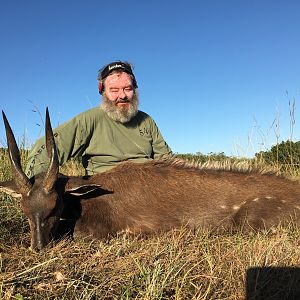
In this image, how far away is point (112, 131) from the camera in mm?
6086

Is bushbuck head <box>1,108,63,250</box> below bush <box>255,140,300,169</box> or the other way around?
below

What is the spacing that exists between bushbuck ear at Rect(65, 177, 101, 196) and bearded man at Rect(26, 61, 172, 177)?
97 cm

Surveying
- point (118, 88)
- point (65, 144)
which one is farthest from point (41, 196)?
point (118, 88)

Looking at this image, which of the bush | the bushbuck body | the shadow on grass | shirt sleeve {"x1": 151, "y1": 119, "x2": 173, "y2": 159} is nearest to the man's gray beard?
shirt sleeve {"x1": 151, "y1": 119, "x2": 173, "y2": 159}

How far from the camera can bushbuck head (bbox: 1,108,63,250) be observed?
3.92 meters

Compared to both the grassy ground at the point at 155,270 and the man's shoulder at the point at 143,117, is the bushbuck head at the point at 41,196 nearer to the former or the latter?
the grassy ground at the point at 155,270

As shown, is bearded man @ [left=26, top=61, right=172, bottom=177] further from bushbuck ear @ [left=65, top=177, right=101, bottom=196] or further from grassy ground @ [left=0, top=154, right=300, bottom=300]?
grassy ground @ [left=0, top=154, right=300, bottom=300]

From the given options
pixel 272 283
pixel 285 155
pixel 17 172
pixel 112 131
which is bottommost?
pixel 272 283

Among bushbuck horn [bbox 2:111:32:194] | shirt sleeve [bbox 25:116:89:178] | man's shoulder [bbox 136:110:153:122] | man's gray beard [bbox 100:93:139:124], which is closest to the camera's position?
bushbuck horn [bbox 2:111:32:194]

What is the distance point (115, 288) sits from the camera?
101 inches

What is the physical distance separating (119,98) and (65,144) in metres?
1.20

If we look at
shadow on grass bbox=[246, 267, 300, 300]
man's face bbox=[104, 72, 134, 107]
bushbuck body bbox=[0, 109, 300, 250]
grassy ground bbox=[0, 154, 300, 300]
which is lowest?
shadow on grass bbox=[246, 267, 300, 300]

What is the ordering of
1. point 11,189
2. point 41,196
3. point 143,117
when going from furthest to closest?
1. point 143,117
2. point 11,189
3. point 41,196

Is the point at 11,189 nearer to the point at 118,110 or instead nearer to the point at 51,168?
the point at 51,168
